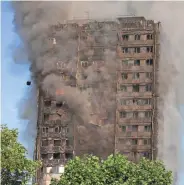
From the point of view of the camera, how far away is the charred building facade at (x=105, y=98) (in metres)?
101

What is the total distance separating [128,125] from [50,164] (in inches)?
570

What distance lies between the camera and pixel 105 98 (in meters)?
106

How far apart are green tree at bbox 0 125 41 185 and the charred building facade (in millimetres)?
34221

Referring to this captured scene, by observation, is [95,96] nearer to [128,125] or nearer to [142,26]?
[128,125]

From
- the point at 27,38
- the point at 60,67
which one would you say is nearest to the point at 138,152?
the point at 60,67

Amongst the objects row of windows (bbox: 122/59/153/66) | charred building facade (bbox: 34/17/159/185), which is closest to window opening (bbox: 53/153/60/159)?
charred building facade (bbox: 34/17/159/185)

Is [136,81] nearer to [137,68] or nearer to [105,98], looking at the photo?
[137,68]

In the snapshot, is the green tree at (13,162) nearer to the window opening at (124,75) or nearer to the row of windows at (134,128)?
the row of windows at (134,128)

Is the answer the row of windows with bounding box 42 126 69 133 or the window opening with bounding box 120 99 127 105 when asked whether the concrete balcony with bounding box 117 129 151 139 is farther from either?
the row of windows with bounding box 42 126 69 133

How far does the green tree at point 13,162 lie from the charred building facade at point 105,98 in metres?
34.2

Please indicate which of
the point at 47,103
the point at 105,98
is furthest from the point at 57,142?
the point at 105,98

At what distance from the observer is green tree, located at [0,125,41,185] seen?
62.5m

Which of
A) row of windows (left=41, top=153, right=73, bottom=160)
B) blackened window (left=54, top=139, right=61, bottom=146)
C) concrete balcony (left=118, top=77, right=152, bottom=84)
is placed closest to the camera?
row of windows (left=41, top=153, right=73, bottom=160)

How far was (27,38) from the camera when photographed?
4291 inches
